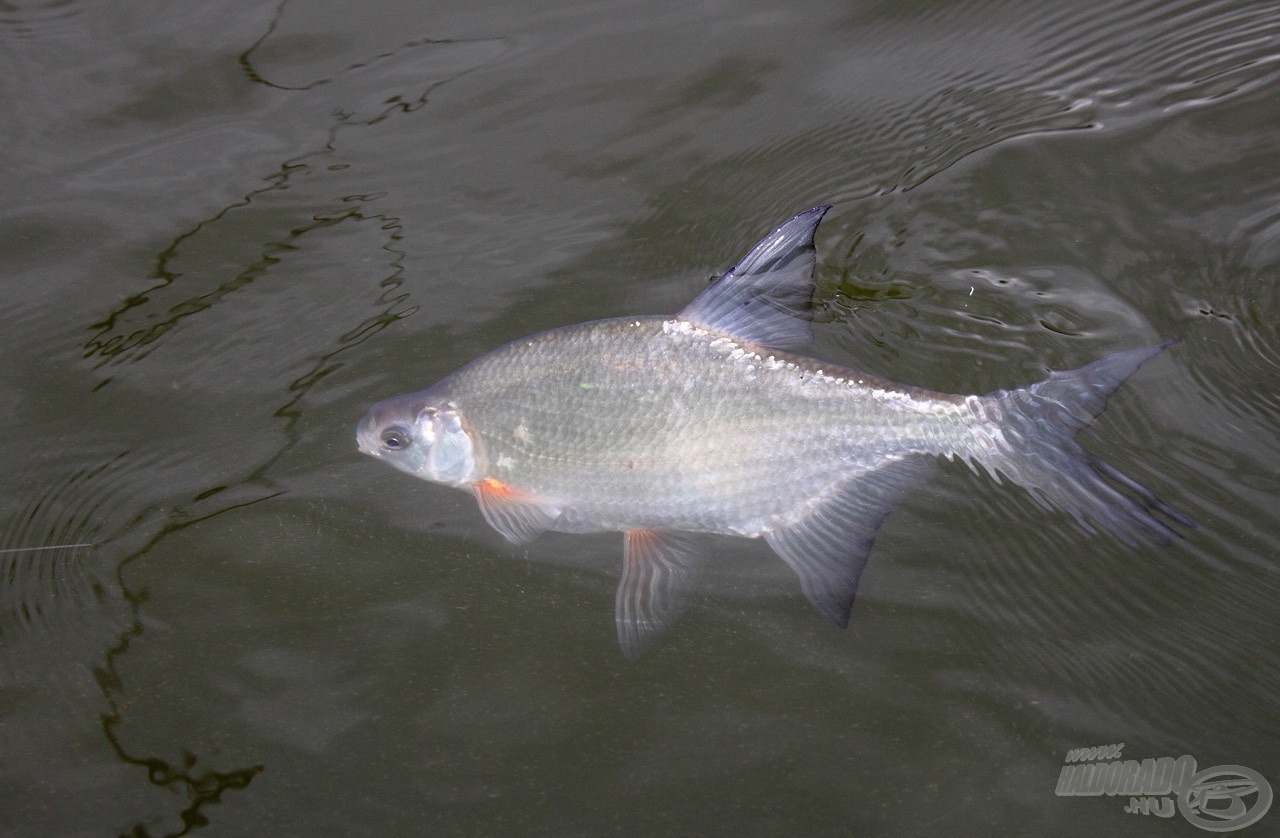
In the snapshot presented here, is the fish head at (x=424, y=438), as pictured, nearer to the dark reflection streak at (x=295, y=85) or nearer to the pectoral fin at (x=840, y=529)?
the pectoral fin at (x=840, y=529)

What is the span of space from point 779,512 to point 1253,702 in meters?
1.26

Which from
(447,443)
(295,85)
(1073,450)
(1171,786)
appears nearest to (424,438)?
(447,443)

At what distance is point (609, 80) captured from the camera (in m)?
4.20

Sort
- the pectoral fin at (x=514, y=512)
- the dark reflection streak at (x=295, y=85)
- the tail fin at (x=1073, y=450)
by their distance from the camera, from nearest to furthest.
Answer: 1. the tail fin at (x=1073, y=450)
2. the pectoral fin at (x=514, y=512)
3. the dark reflection streak at (x=295, y=85)

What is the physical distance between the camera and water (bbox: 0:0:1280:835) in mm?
2586

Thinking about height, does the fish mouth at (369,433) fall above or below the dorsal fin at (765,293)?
below

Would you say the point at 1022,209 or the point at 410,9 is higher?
the point at 410,9

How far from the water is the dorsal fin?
0.58 metres

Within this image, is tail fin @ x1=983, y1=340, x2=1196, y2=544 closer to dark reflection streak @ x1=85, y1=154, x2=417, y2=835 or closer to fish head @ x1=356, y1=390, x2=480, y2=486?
fish head @ x1=356, y1=390, x2=480, y2=486

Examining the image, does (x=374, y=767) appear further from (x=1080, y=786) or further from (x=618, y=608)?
(x=1080, y=786)

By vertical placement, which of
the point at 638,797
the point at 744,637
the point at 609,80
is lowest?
the point at 638,797

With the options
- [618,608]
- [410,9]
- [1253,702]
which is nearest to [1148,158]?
[1253,702]

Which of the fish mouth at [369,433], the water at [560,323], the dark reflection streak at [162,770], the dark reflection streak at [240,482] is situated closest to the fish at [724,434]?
the fish mouth at [369,433]

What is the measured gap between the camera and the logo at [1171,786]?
92.8 inches
